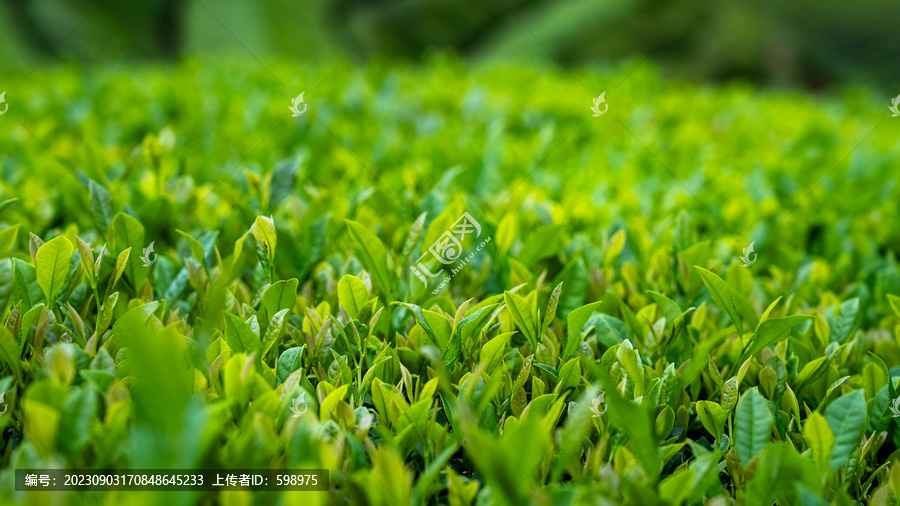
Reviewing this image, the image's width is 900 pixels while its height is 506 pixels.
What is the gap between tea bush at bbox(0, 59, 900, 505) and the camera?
3.51 ft

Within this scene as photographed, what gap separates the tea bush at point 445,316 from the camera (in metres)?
1.07

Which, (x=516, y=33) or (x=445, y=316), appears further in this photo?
(x=516, y=33)

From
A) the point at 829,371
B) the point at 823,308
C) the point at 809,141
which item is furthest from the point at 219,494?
the point at 809,141

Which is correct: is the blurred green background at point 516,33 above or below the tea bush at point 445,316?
above

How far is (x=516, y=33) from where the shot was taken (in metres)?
11.6

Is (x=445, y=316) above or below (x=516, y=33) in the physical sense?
below

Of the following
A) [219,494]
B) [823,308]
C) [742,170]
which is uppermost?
[742,170]

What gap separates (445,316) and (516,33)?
36.1 feet

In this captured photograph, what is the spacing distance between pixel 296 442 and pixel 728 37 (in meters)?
10.7

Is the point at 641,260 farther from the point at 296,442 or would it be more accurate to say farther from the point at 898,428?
the point at 296,442

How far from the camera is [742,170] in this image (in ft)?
10.5

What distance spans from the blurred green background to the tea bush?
7.68 metres

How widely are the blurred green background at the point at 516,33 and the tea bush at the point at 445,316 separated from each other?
768 cm

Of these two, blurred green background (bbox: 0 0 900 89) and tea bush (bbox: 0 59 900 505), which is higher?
blurred green background (bbox: 0 0 900 89)
